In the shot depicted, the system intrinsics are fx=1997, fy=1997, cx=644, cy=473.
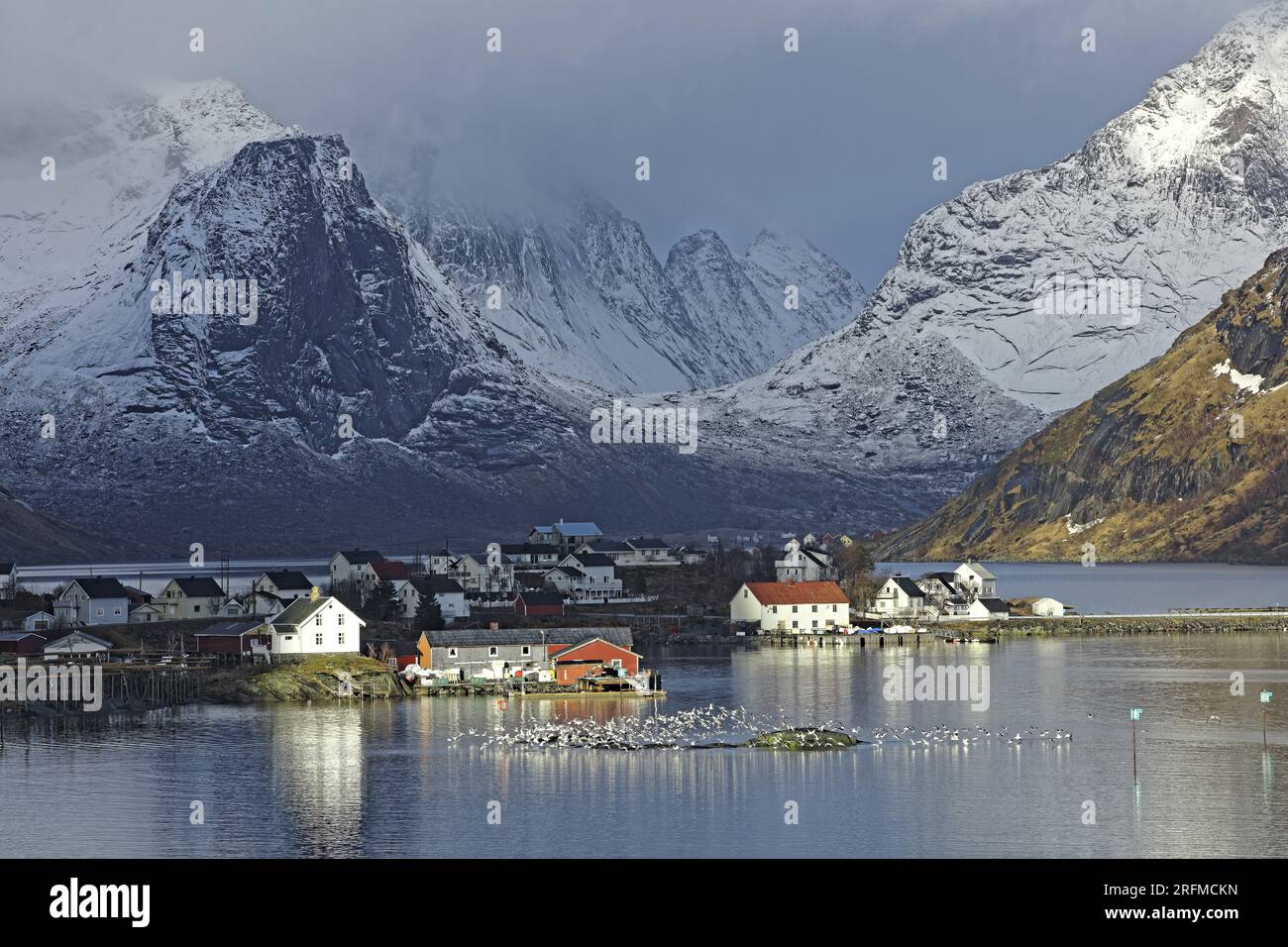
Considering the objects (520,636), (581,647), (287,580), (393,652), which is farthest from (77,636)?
(581,647)

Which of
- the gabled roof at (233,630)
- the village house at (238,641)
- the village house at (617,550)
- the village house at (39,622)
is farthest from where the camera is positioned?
the village house at (617,550)

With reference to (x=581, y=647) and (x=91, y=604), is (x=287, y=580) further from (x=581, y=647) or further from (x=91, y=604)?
(x=581, y=647)

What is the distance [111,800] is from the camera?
67.7 m

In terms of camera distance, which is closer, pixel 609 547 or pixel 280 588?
pixel 280 588

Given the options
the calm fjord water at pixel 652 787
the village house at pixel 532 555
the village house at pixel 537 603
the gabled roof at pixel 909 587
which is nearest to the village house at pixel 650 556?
the village house at pixel 532 555

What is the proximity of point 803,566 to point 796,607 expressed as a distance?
2718cm

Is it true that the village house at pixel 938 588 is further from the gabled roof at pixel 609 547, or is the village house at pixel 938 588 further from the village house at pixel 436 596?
the village house at pixel 436 596

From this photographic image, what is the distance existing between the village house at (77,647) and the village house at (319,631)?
9.59 m

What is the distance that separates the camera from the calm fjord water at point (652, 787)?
60.1m

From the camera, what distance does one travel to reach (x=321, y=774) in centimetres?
7288
